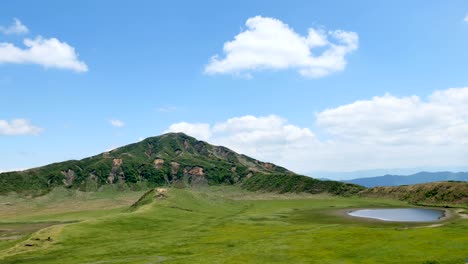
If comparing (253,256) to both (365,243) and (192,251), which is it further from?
(365,243)

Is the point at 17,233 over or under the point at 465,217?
under

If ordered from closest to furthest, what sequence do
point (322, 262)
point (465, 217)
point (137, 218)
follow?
point (322, 262)
point (465, 217)
point (137, 218)

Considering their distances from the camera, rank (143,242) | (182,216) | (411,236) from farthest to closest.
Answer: (182,216) < (143,242) < (411,236)

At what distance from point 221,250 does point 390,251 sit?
40.0 metres

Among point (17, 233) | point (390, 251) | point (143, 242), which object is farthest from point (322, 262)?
point (17, 233)

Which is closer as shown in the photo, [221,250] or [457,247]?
[457,247]

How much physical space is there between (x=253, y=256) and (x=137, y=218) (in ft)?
300

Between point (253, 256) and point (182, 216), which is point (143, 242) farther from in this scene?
point (182, 216)

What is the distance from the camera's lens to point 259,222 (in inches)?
6383

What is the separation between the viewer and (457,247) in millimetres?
86000

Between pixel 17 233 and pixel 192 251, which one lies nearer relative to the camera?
pixel 192 251

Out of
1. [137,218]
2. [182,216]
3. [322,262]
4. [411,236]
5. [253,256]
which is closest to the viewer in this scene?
[322,262]

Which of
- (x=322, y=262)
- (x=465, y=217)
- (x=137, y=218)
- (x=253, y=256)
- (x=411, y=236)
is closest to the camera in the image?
(x=322, y=262)

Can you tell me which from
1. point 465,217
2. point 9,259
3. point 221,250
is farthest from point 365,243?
point 9,259
